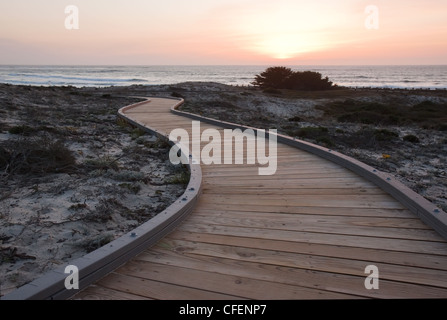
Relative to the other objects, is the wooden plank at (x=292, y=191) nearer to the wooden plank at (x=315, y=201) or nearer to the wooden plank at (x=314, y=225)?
the wooden plank at (x=315, y=201)

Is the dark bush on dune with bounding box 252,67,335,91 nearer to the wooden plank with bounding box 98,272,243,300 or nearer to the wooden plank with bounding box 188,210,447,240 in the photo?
the wooden plank with bounding box 188,210,447,240

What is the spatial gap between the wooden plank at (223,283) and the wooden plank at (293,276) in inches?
2.0

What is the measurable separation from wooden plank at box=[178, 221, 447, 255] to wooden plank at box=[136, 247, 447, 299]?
1.55ft

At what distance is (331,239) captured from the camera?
113 inches

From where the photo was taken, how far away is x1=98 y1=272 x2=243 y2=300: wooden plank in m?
2.13

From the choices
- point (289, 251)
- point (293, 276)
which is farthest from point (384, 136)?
point (293, 276)

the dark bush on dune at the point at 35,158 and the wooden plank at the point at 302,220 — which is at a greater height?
the dark bush on dune at the point at 35,158

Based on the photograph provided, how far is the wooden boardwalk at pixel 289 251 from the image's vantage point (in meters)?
2.19

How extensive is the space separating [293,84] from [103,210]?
35.8 metres

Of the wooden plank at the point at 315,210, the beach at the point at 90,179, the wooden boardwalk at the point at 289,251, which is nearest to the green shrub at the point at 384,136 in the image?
the beach at the point at 90,179

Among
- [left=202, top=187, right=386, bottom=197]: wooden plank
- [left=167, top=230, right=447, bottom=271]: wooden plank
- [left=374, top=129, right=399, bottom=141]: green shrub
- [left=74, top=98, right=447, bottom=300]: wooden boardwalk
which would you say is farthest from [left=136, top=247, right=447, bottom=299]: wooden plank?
[left=374, top=129, right=399, bottom=141]: green shrub

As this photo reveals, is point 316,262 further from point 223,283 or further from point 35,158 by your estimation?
point 35,158

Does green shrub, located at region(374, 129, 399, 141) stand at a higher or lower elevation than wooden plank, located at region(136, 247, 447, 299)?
higher
